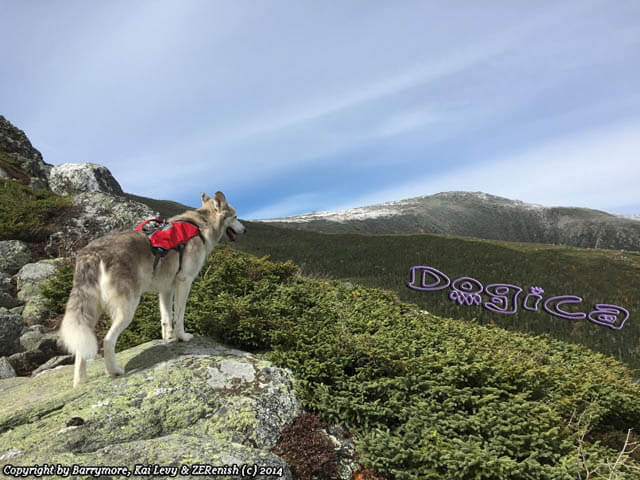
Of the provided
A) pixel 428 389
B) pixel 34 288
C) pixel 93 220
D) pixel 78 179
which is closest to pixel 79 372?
pixel 428 389

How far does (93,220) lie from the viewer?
46.3ft

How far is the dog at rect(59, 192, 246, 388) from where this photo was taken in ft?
14.4

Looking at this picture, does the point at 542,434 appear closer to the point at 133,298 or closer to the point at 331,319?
the point at 331,319

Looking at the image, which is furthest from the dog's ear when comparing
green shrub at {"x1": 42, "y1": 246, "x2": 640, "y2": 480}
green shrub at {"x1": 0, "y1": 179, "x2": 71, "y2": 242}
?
green shrub at {"x1": 0, "y1": 179, "x2": 71, "y2": 242}

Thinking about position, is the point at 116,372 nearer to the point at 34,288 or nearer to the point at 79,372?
the point at 79,372

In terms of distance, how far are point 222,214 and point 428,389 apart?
3.72 meters

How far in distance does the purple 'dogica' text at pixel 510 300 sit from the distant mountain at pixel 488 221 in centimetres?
5086

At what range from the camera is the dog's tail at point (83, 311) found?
434cm

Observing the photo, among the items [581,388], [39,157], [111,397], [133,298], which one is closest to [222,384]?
[111,397]

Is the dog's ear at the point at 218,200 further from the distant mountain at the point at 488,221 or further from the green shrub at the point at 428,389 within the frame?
the distant mountain at the point at 488,221

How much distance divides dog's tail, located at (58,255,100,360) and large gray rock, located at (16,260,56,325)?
18.2ft

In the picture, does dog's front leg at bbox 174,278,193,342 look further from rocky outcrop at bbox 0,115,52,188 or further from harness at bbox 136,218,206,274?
rocky outcrop at bbox 0,115,52,188

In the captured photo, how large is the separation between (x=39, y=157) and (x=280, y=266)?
26.1 m

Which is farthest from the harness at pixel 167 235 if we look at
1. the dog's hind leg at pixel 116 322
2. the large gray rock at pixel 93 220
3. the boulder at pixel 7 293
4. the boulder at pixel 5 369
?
the large gray rock at pixel 93 220
